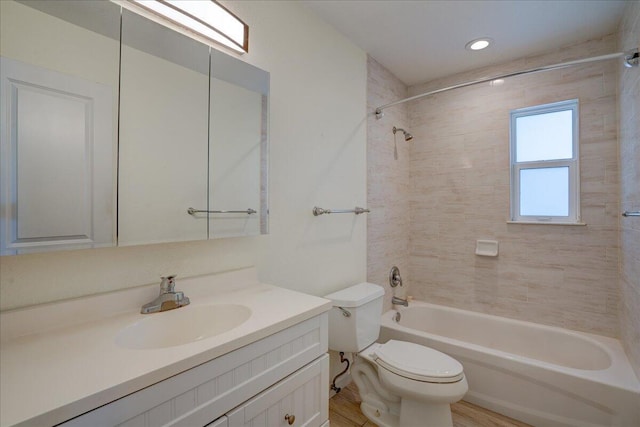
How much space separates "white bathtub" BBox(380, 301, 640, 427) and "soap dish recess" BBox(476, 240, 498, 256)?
0.53 metres

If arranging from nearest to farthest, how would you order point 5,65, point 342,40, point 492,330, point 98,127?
point 5,65 < point 98,127 < point 342,40 < point 492,330

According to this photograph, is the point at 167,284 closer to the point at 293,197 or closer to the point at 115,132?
the point at 115,132

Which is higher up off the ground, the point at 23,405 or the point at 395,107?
the point at 395,107

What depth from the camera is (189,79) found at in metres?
1.21

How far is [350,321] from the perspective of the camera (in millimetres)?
1736

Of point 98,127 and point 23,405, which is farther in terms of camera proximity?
point 98,127

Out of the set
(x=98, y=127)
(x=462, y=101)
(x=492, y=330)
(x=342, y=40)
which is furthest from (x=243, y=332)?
(x=462, y=101)

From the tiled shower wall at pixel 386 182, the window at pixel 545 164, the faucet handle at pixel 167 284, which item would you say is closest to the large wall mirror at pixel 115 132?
the faucet handle at pixel 167 284

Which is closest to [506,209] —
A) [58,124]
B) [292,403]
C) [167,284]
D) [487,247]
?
[487,247]

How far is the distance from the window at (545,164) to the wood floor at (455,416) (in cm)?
143

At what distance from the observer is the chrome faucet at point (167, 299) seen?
3.51 feet

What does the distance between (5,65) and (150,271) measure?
75cm

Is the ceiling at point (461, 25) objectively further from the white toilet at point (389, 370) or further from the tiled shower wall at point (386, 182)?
the white toilet at point (389, 370)

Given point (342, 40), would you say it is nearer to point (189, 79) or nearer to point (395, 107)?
point (395, 107)
